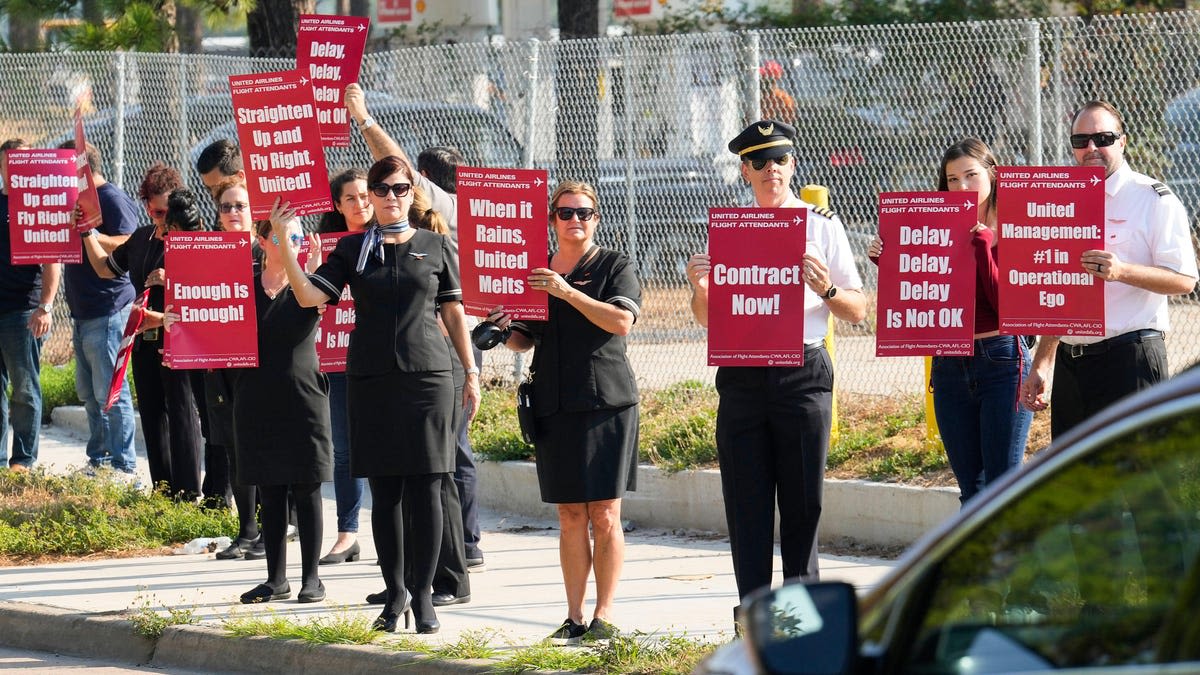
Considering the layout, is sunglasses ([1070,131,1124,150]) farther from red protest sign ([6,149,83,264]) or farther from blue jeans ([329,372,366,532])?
red protest sign ([6,149,83,264])

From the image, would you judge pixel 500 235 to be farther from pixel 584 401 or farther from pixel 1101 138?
pixel 1101 138

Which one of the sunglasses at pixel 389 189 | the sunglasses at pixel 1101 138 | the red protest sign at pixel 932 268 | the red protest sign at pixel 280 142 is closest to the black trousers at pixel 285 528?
the red protest sign at pixel 280 142

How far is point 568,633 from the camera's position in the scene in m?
7.09

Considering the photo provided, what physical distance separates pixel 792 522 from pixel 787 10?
17.7m

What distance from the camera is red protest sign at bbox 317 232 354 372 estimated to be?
8.42 metres

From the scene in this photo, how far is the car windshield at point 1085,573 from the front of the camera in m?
2.67

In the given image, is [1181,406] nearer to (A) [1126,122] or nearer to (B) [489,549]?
(B) [489,549]

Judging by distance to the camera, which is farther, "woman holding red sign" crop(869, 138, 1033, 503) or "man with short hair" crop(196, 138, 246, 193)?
"man with short hair" crop(196, 138, 246, 193)

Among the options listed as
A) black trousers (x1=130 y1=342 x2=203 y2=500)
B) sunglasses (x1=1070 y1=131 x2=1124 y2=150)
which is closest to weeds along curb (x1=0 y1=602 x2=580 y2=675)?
black trousers (x1=130 y1=342 x2=203 y2=500)

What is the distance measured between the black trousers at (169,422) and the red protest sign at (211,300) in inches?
59.8

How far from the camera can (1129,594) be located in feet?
9.19

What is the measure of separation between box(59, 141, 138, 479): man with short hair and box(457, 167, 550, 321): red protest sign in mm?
4614

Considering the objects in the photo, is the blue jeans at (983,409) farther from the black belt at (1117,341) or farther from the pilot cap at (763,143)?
the pilot cap at (763,143)

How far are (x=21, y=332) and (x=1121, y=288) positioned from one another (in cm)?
783
